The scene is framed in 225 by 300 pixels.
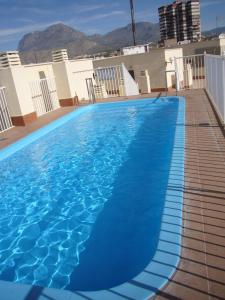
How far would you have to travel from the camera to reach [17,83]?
12.0 meters

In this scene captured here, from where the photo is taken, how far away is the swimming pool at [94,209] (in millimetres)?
3912

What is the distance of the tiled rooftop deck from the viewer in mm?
2844

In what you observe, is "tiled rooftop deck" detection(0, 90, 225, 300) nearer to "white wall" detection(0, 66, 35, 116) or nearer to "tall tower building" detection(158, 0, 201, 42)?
"white wall" detection(0, 66, 35, 116)

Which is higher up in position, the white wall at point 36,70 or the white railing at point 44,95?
the white wall at point 36,70

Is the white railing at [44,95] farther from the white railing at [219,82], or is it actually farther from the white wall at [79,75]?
the white railing at [219,82]

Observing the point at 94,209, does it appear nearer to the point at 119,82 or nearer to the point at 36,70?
the point at 36,70

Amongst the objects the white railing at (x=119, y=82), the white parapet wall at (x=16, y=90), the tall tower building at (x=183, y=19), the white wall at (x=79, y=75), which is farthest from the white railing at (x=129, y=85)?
the tall tower building at (x=183, y=19)

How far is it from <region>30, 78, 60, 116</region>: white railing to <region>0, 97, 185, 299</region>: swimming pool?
377 centimetres

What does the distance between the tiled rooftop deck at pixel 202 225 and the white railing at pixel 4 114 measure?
7.75 metres

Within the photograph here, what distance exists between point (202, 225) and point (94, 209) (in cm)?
240

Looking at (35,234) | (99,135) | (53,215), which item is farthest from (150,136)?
(35,234)

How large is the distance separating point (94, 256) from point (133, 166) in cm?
324

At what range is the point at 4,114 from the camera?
1208cm

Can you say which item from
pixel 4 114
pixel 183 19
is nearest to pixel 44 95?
pixel 4 114
